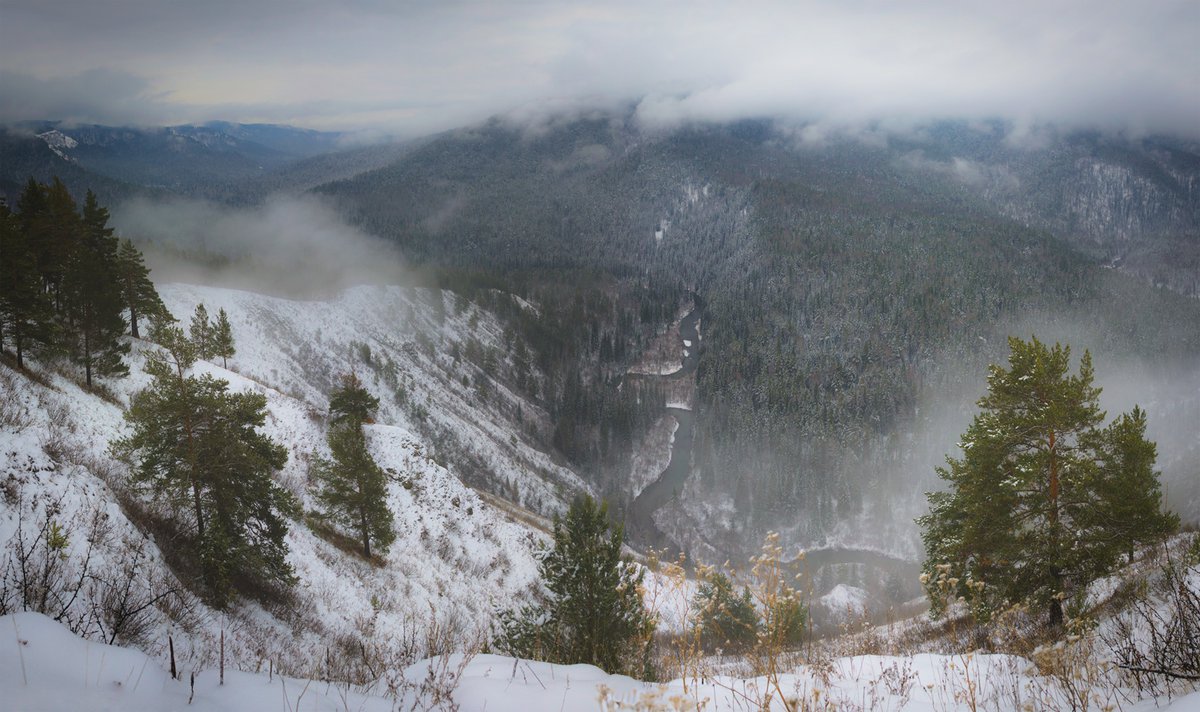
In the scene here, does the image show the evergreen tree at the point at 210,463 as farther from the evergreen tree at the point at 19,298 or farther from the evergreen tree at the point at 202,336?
the evergreen tree at the point at 202,336

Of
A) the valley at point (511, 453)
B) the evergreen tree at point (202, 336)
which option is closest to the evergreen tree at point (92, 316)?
the valley at point (511, 453)

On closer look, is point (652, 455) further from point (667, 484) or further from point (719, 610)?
point (719, 610)

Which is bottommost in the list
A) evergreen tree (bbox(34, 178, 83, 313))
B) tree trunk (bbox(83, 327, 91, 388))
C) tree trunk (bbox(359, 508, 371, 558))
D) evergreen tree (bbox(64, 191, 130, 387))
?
tree trunk (bbox(359, 508, 371, 558))

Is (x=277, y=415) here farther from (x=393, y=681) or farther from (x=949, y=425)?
(x=949, y=425)

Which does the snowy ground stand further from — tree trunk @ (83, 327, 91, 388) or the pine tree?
tree trunk @ (83, 327, 91, 388)

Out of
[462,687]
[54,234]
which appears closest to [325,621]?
[462,687]

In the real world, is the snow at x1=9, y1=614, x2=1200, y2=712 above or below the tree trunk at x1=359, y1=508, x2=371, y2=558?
below

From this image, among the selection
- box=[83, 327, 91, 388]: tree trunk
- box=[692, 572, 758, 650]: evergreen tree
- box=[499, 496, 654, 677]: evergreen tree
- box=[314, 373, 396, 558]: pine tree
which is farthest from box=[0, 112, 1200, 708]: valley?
box=[314, 373, 396, 558]: pine tree
